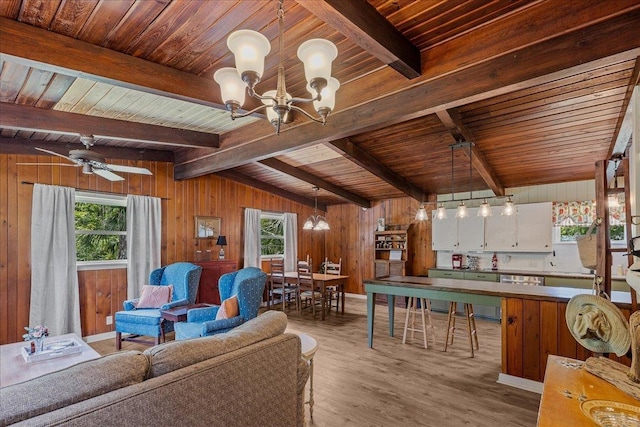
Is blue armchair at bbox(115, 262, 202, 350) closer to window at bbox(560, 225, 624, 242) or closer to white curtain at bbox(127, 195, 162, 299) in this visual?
white curtain at bbox(127, 195, 162, 299)

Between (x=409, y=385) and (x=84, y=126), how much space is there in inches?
166

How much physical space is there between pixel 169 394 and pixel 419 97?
2.63 m

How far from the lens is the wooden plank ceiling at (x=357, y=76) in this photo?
197cm

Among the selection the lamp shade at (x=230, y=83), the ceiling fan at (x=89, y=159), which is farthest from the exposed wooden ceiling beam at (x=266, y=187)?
the lamp shade at (x=230, y=83)

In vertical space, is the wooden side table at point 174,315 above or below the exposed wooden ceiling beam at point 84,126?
below

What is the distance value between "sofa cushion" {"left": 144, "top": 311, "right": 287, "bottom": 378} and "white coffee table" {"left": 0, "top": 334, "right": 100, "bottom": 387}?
187 cm

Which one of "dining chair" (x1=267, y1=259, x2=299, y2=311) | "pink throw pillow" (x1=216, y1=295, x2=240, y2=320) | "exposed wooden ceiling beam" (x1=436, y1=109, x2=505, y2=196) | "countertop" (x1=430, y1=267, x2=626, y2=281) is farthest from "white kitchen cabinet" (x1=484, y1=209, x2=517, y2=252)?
"pink throw pillow" (x1=216, y1=295, x2=240, y2=320)

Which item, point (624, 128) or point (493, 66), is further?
point (624, 128)

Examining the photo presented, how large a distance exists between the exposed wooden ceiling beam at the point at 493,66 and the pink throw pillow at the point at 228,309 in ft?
6.59

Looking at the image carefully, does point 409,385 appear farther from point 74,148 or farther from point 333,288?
point 74,148

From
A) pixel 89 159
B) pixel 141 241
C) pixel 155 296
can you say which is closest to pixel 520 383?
pixel 155 296

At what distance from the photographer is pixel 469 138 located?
12.7ft

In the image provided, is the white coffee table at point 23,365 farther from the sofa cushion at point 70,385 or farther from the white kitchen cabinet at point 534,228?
the white kitchen cabinet at point 534,228

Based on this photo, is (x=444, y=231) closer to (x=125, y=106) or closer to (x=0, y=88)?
(x=125, y=106)
